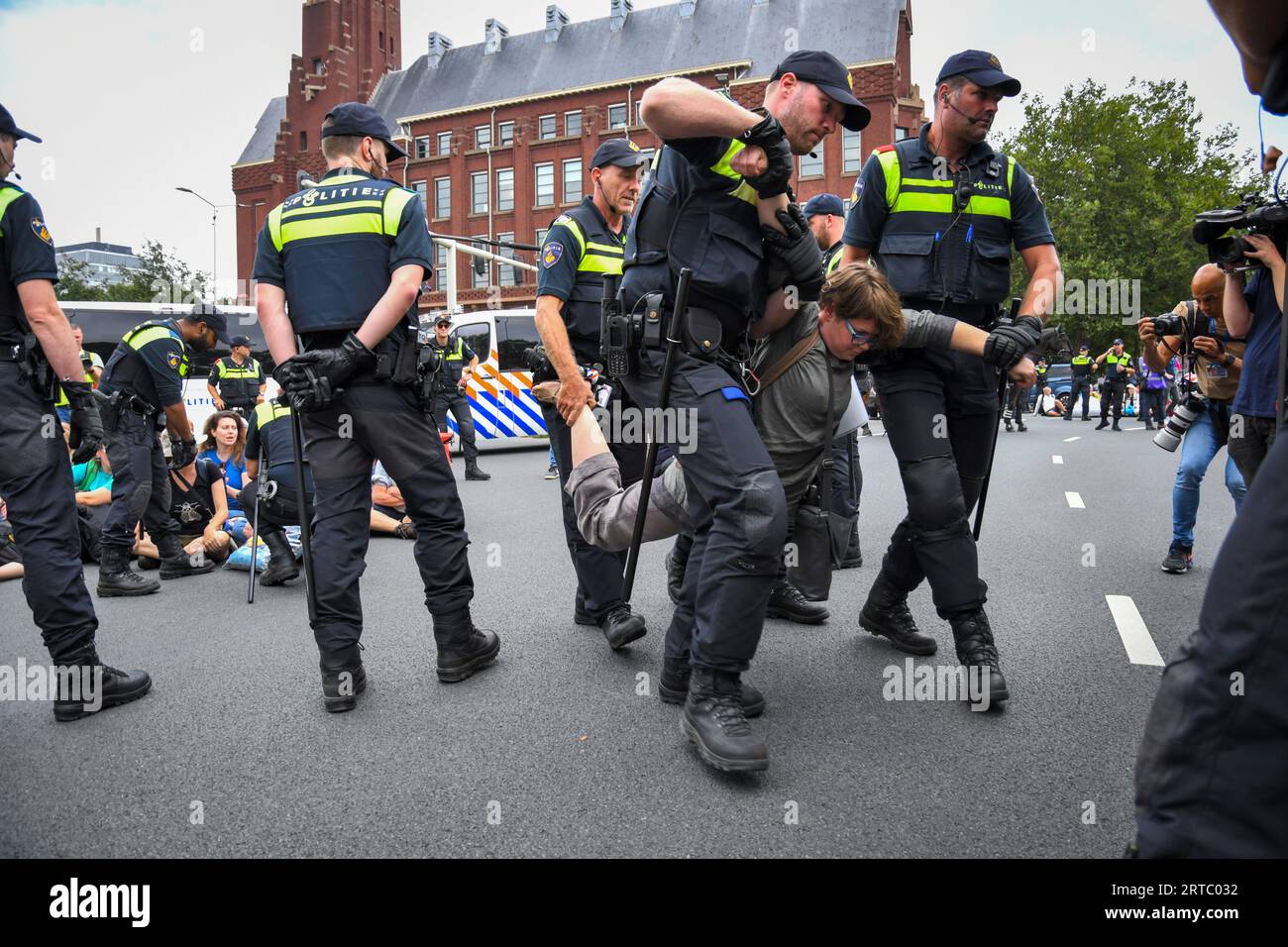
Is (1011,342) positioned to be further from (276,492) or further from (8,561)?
(8,561)

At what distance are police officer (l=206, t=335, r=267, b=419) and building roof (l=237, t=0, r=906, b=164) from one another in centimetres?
3810

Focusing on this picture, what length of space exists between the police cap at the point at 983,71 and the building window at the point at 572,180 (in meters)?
50.4

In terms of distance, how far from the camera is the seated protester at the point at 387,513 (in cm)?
814

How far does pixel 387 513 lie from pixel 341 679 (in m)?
5.27

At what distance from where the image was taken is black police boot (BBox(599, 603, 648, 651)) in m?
4.21

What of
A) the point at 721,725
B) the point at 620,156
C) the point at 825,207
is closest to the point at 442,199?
the point at 825,207

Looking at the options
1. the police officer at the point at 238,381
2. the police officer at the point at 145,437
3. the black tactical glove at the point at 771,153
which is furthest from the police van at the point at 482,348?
the black tactical glove at the point at 771,153

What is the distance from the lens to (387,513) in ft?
28.9

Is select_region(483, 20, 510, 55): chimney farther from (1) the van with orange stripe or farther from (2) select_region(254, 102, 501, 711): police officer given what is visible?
(2) select_region(254, 102, 501, 711): police officer

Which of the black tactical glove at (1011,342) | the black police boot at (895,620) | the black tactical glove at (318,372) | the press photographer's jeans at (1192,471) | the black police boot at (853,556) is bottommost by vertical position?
the black police boot at (853,556)

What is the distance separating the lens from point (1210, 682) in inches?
51.4

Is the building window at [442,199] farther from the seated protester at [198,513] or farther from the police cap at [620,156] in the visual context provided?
the police cap at [620,156]

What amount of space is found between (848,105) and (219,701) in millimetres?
3180
